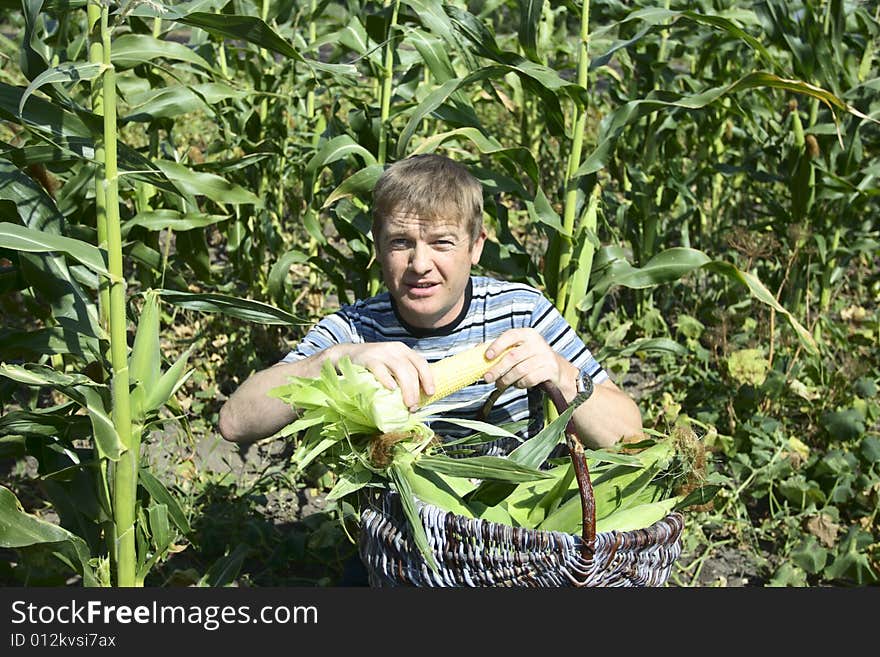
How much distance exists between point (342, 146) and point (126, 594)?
1888 mm

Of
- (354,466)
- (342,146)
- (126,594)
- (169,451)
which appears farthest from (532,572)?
(169,451)

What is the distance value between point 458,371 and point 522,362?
0.45ft

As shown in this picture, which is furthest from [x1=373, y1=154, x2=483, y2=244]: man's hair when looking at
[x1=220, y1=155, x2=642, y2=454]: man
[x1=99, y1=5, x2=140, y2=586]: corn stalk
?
[x1=99, y1=5, x2=140, y2=586]: corn stalk

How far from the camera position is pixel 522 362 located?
81.9 inches

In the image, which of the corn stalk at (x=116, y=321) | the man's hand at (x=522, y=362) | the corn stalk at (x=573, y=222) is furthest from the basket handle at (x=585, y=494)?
the corn stalk at (x=573, y=222)

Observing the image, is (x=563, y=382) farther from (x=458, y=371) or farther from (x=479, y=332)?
(x=479, y=332)

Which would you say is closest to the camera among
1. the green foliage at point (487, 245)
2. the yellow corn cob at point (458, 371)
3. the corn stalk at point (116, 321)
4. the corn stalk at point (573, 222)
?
the yellow corn cob at point (458, 371)

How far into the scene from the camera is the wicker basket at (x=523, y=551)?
174 centimetres

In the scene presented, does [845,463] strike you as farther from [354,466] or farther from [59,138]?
[59,138]

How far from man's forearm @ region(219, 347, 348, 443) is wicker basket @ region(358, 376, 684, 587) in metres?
0.48

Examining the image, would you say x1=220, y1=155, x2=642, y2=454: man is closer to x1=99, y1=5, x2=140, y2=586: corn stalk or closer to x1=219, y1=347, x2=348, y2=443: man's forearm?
x1=219, y1=347, x2=348, y2=443: man's forearm

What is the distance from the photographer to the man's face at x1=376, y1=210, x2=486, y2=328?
7.88 ft

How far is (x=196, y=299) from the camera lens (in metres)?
2.46

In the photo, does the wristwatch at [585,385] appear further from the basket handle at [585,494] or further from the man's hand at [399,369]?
the man's hand at [399,369]
